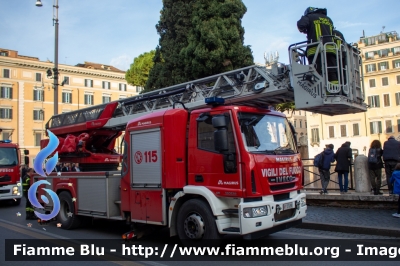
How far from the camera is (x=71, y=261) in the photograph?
261 inches

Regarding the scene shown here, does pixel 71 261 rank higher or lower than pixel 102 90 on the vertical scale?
lower

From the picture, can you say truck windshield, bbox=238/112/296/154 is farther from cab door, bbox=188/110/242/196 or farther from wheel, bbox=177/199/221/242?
wheel, bbox=177/199/221/242

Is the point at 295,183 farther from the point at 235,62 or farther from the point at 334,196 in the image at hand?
the point at 235,62

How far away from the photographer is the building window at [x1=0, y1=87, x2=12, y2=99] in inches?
2121

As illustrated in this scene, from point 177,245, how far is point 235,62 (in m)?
11.8

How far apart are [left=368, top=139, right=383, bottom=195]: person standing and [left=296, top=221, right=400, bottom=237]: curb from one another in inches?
117

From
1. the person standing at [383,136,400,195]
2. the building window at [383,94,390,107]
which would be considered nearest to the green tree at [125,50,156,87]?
the person standing at [383,136,400,195]

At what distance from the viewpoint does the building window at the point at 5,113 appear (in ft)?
176

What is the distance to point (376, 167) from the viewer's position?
10.6 meters

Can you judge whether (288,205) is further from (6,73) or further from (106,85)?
(106,85)

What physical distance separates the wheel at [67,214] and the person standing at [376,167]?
8.13 m

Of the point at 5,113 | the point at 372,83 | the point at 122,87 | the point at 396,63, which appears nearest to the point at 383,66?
the point at 396,63

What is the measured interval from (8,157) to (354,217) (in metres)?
13.6

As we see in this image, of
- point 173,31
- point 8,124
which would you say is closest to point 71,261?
point 173,31
